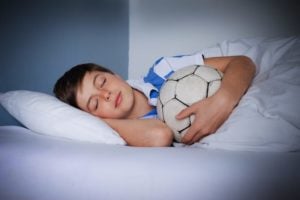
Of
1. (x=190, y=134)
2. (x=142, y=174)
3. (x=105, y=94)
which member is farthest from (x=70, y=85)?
(x=142, y=174)

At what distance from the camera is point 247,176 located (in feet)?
1.62

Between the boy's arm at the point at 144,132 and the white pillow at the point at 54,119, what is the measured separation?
0.29 feet

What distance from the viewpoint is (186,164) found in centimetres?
55

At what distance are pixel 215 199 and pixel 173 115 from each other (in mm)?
385

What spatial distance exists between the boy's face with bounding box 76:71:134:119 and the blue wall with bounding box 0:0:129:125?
0.69 feet

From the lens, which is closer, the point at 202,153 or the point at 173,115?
the point at 202,153

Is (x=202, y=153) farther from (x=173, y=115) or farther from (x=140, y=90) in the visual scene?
(x=140, y=90)

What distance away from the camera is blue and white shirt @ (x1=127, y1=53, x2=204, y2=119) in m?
1.09

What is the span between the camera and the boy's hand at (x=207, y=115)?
78 cm

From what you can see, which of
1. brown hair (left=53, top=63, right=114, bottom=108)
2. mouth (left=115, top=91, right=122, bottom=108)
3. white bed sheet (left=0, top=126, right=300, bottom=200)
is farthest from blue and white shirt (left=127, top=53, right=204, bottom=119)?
white bed sheet (left=0, top=126, right=300, bottom=200)

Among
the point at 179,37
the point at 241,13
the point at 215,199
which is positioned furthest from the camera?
the point at 179,37

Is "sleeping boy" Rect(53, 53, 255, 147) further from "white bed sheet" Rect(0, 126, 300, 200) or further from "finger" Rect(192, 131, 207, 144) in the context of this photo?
"white bed sheet" Rect(0, 126, 300, 200)

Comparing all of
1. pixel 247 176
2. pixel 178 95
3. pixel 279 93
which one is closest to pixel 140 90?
pixel 178 95

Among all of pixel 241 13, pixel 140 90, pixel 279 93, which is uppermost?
pixel 241 13
